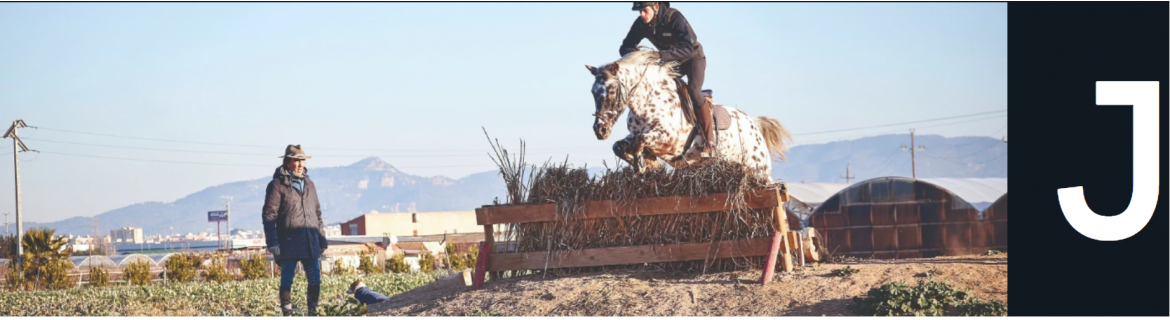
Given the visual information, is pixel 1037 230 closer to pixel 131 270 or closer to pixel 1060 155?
pixel 1060 155

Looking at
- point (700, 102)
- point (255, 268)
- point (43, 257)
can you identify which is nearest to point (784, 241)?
point (700, 102)

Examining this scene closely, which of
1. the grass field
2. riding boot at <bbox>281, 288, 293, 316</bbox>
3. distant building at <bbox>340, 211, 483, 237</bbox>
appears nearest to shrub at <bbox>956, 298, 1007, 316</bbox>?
the grass field

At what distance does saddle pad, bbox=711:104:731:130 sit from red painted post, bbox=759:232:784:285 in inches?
51.1

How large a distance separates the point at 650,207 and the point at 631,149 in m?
Answer: 0.46

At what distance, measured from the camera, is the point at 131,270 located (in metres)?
23.1

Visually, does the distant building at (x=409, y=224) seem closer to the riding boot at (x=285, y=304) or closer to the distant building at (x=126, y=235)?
the riding boot at (x=285, y=304)

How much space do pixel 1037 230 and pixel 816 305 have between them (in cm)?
160

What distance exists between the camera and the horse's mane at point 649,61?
26.7 feet

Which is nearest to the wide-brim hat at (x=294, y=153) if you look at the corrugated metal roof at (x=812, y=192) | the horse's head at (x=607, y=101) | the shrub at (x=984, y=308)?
the horse's head at (x=607, y=101)

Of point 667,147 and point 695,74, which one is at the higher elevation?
point 695,74

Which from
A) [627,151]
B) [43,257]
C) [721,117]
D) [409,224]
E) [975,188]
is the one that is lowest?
[409,224]

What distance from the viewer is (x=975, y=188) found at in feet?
109

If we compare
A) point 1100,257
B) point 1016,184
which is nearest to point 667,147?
point 1016,184

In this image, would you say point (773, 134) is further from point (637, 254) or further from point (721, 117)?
point (637, 254)
